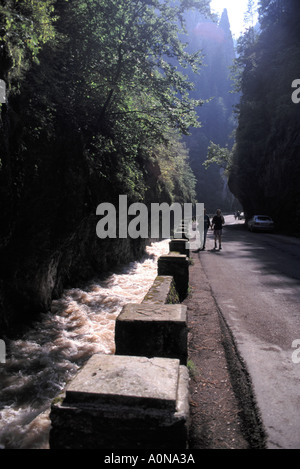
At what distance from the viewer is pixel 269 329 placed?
4.62m

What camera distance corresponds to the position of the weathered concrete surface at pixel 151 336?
9.41ft

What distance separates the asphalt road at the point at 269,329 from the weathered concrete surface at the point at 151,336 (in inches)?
34.9

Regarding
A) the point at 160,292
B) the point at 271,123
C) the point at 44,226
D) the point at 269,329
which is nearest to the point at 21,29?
the point at 44,226

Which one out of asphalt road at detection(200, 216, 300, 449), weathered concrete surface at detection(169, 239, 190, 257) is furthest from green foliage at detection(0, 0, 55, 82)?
weathered concrete surface at detection(169, 239, 190, 257)

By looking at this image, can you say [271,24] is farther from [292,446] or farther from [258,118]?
[292,446]

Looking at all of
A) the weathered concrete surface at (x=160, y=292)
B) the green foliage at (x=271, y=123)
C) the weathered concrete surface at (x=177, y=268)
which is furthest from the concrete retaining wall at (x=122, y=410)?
the green foliage at (x=271, y=123)

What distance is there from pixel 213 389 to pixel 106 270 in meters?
7.21

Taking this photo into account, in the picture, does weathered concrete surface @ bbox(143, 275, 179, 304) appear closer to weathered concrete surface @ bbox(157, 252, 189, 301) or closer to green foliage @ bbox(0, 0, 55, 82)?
weathered concrete surface @ bbox(157, 252, 189, 301)

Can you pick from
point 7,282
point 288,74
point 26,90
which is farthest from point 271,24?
point 7,282

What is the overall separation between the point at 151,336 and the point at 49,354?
2564 mm

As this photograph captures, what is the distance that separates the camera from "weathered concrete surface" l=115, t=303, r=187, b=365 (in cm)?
287

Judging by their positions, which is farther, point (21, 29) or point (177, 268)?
point (177, 268)

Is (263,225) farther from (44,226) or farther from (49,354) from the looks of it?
(49,354)

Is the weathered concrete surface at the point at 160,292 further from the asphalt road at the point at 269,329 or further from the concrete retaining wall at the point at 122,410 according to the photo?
the concrete retaining wall at the point at 122,410
